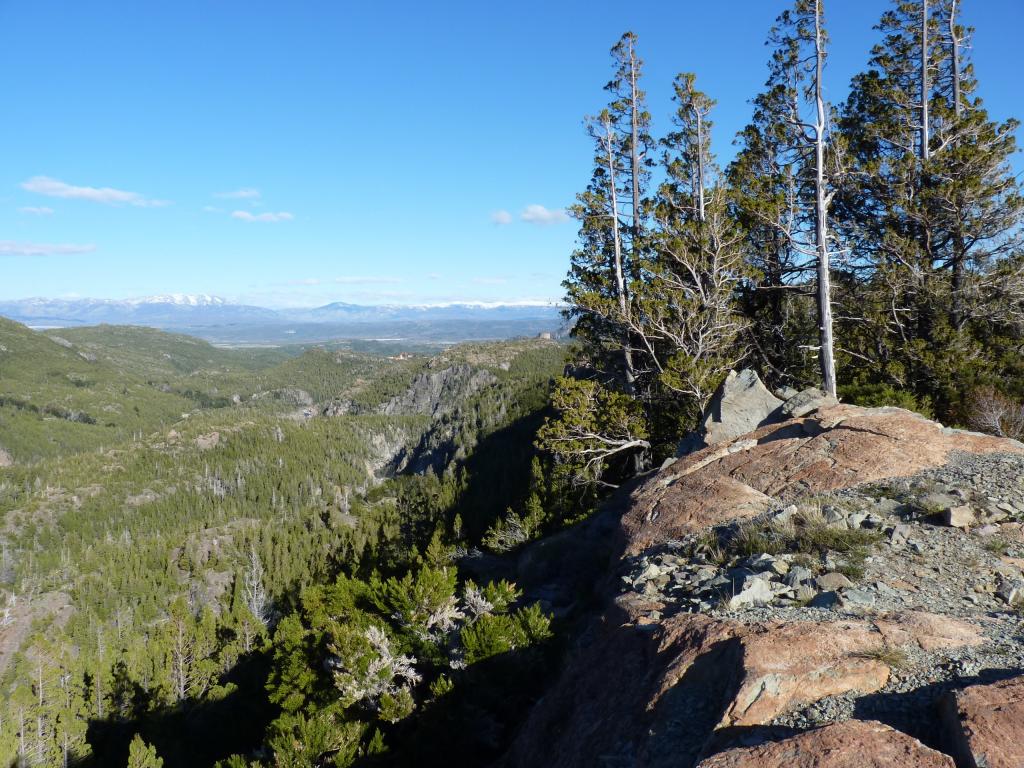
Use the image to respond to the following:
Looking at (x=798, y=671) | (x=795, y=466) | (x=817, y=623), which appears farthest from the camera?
(x=795, y=466)

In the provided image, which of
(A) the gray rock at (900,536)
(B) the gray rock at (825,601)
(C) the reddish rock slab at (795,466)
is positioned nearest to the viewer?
(B) the gray rock at (825,601)

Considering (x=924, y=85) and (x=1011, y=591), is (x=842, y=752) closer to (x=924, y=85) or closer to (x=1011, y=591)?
(x=1011, y=591)

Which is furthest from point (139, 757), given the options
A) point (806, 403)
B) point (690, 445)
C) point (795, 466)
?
point (806, 403)

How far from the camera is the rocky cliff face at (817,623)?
3943 millimetres

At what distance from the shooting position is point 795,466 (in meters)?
11.5

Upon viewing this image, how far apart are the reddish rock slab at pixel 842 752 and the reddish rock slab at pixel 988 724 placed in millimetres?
185

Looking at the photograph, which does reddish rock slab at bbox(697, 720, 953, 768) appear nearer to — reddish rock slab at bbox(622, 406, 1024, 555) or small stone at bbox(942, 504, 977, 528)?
small stone at bbox(942, 504, 977, 528)

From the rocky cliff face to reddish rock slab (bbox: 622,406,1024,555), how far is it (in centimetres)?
5

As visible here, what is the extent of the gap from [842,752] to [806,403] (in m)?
13.4

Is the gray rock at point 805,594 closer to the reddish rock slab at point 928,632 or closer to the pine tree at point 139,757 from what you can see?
the reddish rock slab at point 928,632

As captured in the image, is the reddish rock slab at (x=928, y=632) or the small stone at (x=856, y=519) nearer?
the reddish rock slab at (x=928, y=632)

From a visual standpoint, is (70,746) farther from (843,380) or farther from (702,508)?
(843,380)

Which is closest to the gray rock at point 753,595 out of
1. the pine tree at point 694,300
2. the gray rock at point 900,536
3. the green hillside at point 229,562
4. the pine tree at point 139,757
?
the gray rock at point 900,536

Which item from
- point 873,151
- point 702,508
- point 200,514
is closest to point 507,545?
point 702,508
